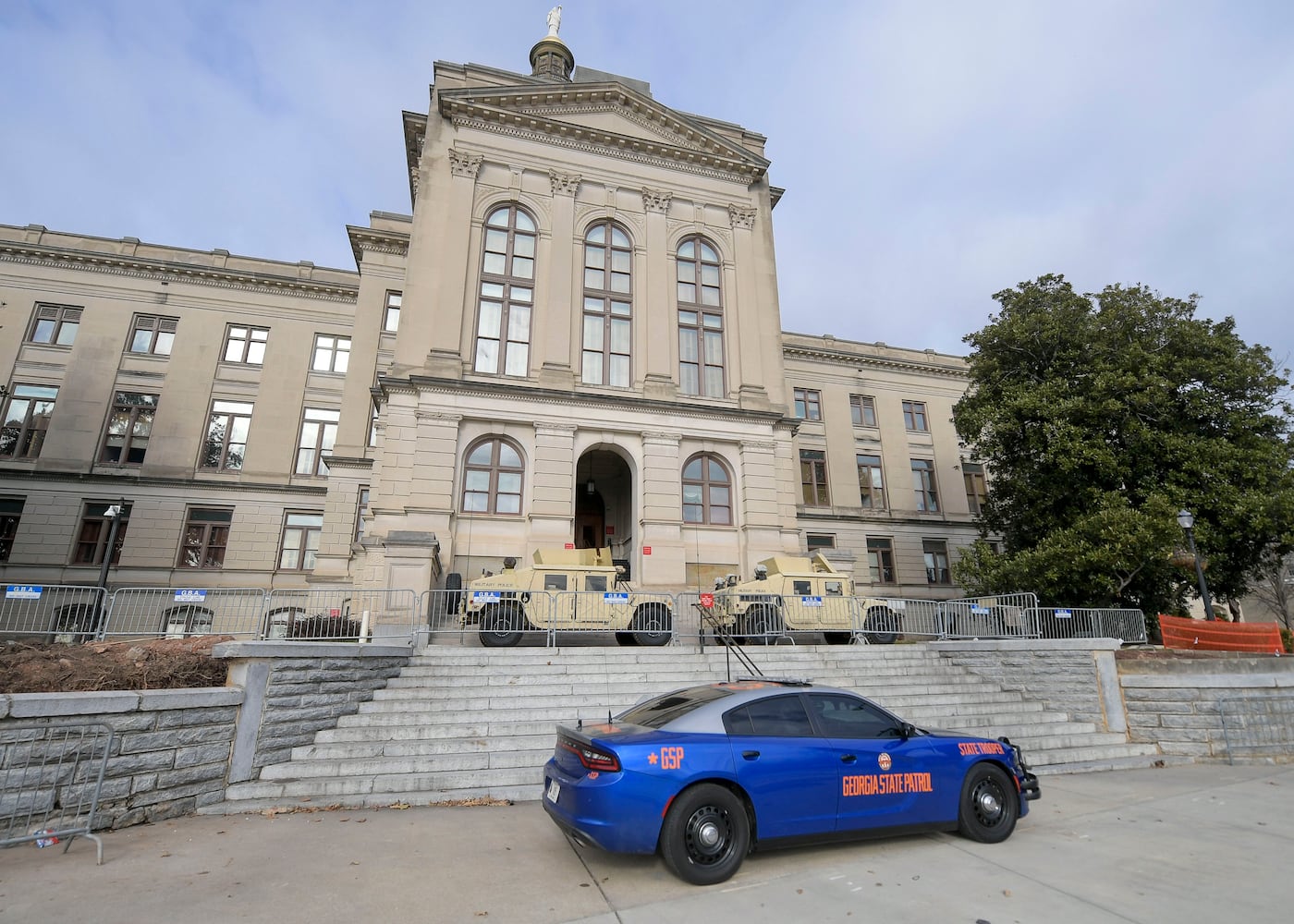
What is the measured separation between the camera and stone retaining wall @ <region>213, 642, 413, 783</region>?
25.8ft

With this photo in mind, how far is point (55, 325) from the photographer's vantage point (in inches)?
1152

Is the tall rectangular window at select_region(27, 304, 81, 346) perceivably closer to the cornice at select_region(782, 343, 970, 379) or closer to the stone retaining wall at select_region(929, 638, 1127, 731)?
the cornice at select_region(782, 343, 970, 379)

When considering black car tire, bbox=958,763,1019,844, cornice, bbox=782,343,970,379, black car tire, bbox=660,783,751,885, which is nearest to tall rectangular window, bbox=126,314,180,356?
cornice, bbox=782,343,970,379

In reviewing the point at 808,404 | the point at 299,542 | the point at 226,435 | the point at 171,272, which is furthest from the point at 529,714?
the point at 171,272

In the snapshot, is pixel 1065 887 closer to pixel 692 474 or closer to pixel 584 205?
pixel 692 474

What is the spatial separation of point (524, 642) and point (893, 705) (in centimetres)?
901

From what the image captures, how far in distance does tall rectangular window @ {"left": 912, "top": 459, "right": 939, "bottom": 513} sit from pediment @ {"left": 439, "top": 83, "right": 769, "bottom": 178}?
19440mm

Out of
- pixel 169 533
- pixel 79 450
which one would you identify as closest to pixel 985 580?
pixel 169 533

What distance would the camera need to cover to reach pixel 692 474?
22.5 meters

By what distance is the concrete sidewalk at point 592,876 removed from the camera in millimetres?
4520

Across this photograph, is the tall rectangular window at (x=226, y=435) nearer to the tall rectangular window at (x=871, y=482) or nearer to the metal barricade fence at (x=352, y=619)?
the metal barricade fence at (x=352, y=619)

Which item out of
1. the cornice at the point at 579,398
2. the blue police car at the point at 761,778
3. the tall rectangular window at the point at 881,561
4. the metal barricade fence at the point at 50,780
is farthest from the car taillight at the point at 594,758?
the tall rectangular window at the point at 881,561

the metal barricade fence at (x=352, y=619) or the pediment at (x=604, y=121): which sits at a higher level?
the pediment at (x=604, y=121)

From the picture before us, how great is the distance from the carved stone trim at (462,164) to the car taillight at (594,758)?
881 inches
